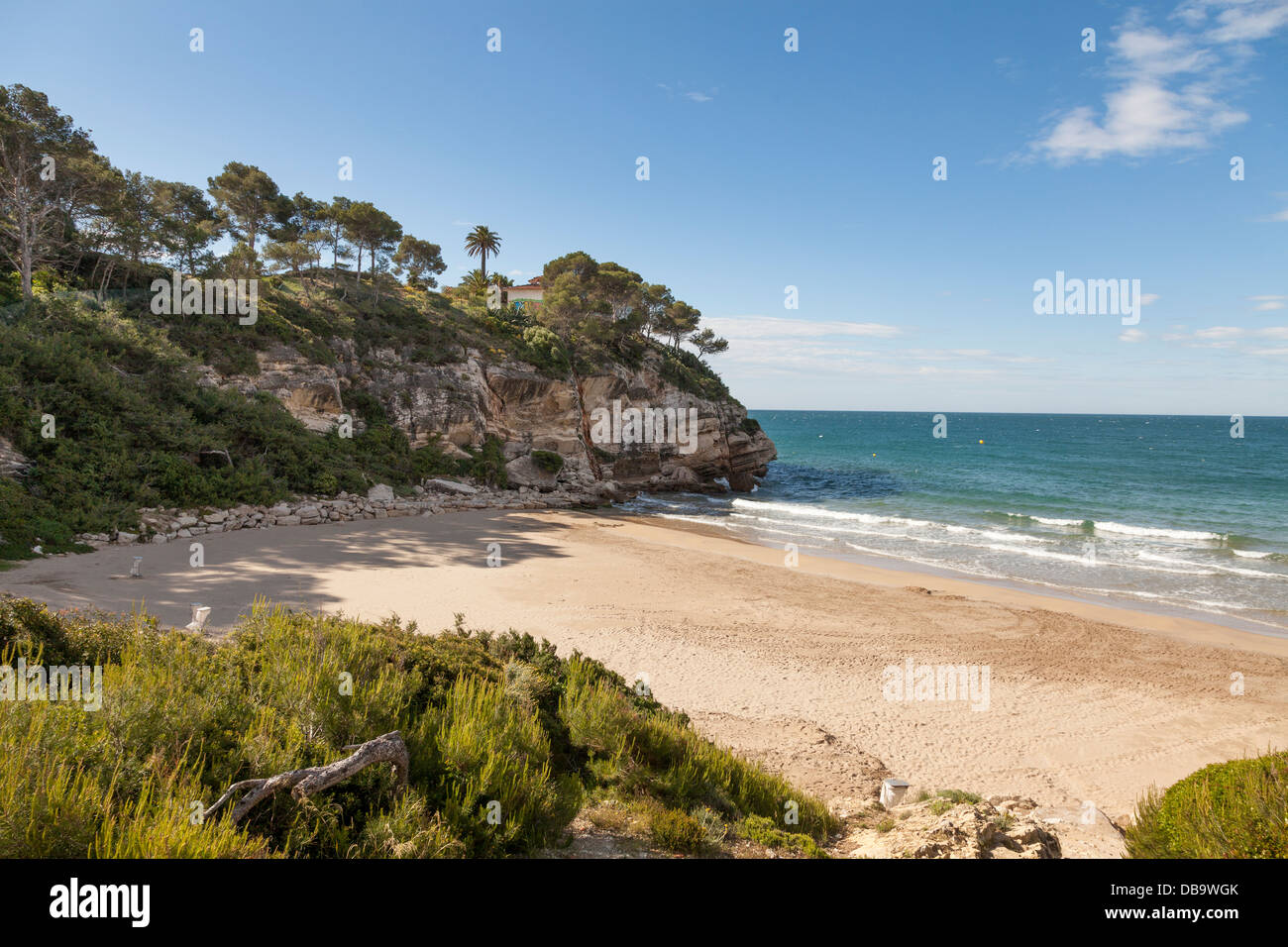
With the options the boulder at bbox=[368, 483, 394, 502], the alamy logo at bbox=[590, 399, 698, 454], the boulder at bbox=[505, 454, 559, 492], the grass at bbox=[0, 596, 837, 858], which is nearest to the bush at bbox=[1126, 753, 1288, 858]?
the grass at bbox=[0, 596, 837, 858]

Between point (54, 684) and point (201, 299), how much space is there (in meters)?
33.3

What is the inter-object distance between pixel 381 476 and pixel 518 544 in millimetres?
10928

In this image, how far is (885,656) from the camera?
13.7 meters

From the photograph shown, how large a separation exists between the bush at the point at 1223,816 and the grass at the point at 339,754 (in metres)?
2.84

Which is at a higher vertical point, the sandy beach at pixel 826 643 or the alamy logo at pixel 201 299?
the alamy logo at pixel 201 299

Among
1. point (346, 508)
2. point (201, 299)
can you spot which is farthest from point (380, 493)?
point (201, 299)

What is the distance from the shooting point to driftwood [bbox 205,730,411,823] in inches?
134

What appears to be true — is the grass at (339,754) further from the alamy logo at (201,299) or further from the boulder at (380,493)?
the alamy logo at (201,299)

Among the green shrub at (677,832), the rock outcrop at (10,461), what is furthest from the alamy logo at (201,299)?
the green shrub at (677,832)
